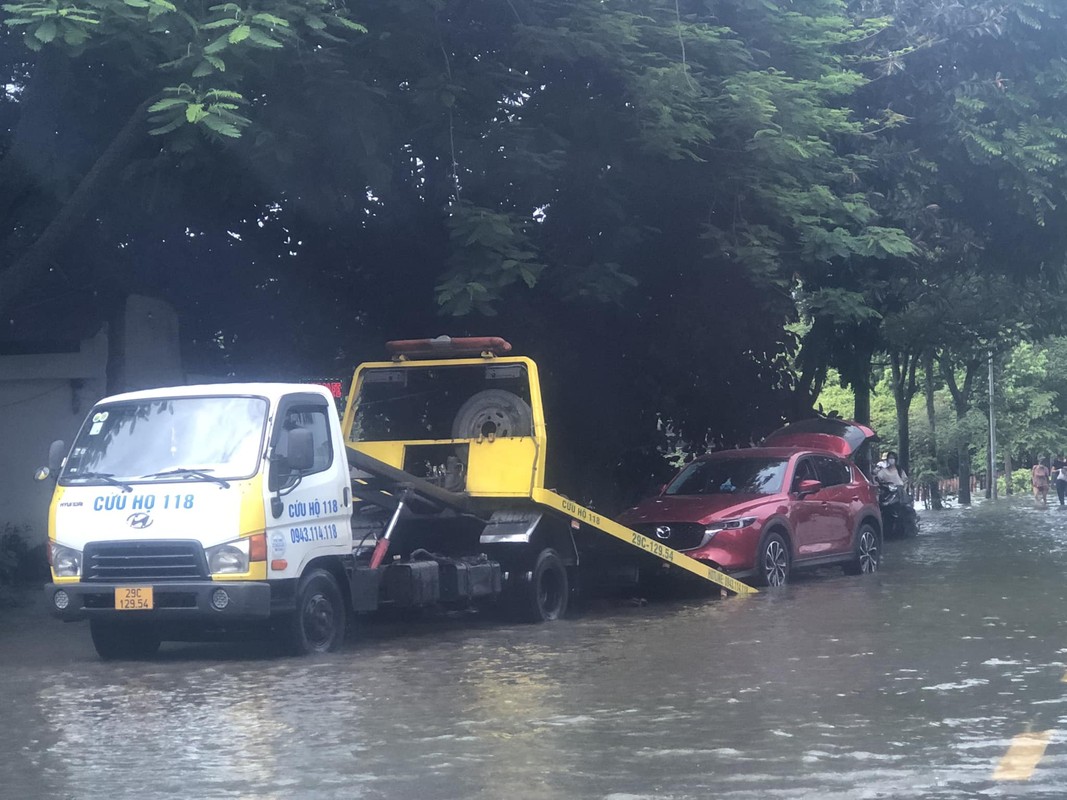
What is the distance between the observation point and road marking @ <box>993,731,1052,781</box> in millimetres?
7293

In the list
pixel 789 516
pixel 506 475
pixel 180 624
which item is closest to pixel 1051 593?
pixel 789 516

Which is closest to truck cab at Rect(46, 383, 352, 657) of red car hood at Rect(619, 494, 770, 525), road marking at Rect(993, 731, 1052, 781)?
red car hood at Rect(619, 494, 770, 525)

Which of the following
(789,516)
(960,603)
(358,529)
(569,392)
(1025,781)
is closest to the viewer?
(1025,781)

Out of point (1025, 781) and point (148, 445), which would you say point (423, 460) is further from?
point (1025, 781)

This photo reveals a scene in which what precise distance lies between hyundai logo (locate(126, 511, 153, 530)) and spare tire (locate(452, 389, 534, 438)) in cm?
397

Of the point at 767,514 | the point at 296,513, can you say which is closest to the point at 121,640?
the point at 296,513

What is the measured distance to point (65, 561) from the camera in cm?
1190

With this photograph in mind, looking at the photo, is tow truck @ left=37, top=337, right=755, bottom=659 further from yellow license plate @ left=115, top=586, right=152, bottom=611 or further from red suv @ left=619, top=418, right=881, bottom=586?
red suv @ left=619, top=418, right=881, bottom=586

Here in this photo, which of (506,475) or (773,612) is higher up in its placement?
(506,475)

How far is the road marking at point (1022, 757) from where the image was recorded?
7.29 metres

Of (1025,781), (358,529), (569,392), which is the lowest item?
(1025,781)

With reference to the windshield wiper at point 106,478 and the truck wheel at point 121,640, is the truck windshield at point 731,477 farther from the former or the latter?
the windshield wiper at point 106,478

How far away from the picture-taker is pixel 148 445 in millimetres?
12156

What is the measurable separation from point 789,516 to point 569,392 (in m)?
5.15
